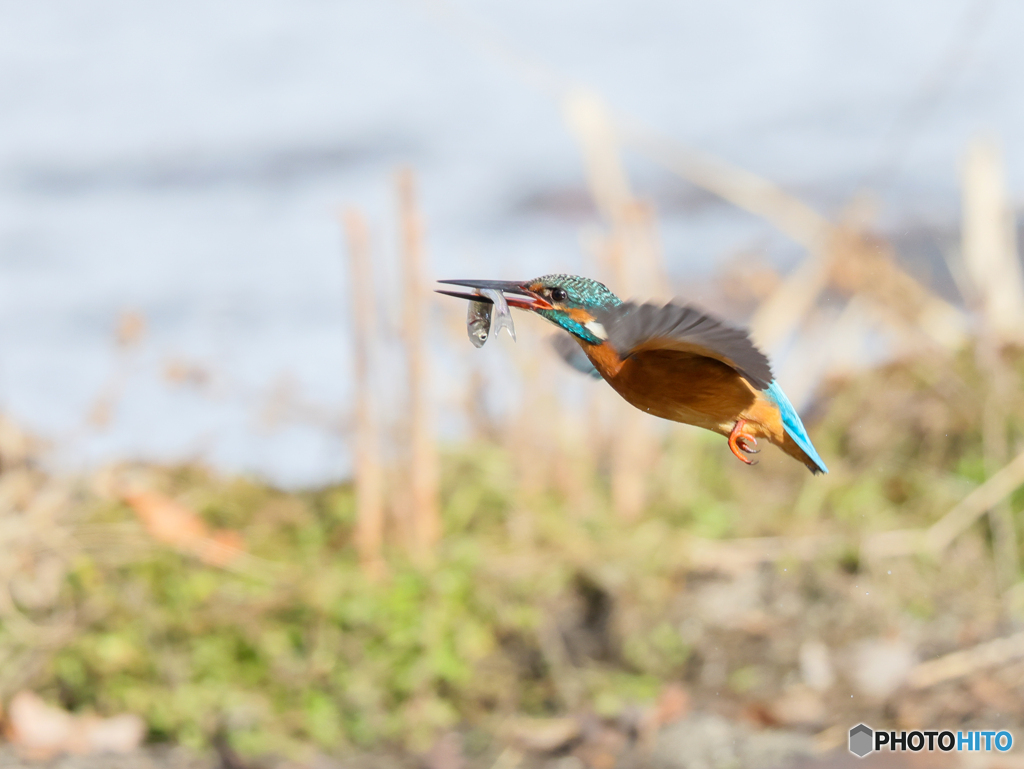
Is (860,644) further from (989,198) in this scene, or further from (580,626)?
(989,198)

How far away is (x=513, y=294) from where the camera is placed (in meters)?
0.66

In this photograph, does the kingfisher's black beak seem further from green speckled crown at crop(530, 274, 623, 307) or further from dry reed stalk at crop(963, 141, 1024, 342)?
dry reed stalk at crop(963, 141, 1024, 342)

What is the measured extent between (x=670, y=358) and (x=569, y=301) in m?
0.09

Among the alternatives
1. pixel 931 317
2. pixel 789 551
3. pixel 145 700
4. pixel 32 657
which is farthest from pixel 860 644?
pixel 32 657

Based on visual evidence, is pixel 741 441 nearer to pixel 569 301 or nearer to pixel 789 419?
pixel 789 419

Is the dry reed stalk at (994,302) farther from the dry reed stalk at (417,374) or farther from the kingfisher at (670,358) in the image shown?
the kingfisher at (670,358)

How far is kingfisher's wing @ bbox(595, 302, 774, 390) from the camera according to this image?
549mm

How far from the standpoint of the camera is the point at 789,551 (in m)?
3.66

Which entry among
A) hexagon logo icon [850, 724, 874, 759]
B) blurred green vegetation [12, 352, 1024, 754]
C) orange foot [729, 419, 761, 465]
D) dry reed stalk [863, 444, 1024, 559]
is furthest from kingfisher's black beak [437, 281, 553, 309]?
dry reed stalk [863, 444, 1024, 559]

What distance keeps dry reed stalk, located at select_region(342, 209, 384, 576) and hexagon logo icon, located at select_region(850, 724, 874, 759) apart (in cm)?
151

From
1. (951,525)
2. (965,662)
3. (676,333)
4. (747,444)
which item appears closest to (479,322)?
(676,333)

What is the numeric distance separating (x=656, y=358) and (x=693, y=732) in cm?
247

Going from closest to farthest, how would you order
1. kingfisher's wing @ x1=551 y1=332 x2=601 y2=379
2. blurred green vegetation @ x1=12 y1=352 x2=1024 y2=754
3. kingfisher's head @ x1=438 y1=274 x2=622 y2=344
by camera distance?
1. kingfisher's head @ x1=438 y1=274 x2=622 y2=344
2. kingfisher's wing @ x1=551 y1=332 x2=601 y2=379
3. blurred green vegetation @ x1=12 y1=352 x2=1024 y2=754
